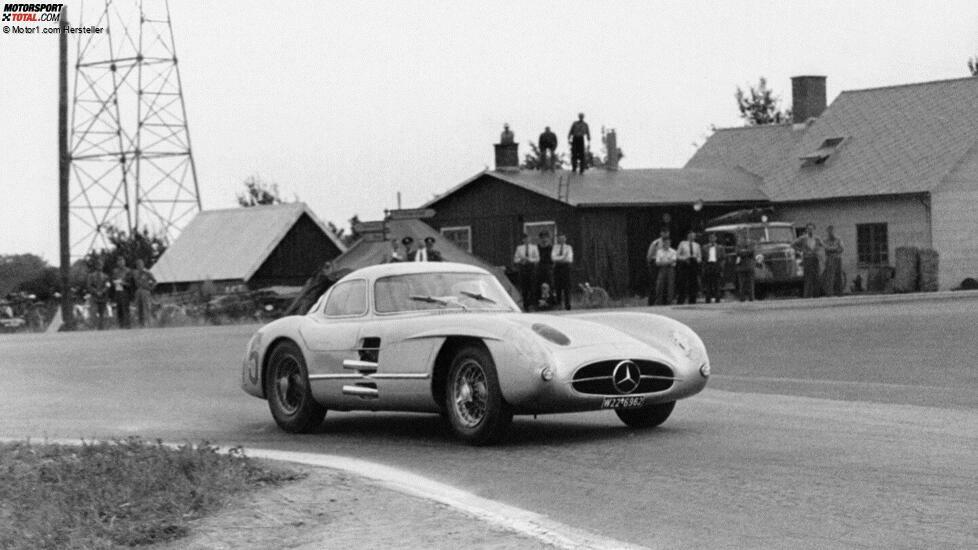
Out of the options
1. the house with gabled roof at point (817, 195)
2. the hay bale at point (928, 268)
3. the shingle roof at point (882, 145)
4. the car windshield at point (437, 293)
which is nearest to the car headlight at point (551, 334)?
the car windshield at point (437, 293)

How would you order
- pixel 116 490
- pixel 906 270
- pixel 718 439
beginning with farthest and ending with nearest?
1. pixel 906 270
2. pixel 718 439
3. pixel 116 490

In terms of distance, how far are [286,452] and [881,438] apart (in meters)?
3.95

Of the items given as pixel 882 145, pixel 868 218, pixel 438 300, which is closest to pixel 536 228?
pixel 868 218

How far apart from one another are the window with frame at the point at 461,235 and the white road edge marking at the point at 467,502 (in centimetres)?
4171

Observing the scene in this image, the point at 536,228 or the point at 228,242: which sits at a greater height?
the point at 228,242

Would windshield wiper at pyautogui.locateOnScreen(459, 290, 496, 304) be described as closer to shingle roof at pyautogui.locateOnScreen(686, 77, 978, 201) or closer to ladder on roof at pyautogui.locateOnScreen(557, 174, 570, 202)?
ladder on roof at pyautogui.locateOnScreen(557, 174, 570, 202)

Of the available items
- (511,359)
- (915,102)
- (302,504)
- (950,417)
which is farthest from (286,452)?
(915,102)

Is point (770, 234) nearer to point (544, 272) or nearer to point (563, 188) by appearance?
point (563, 188)

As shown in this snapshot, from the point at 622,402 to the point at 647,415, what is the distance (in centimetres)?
88

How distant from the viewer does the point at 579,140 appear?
48219 mm

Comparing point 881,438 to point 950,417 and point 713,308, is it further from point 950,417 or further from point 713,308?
point 713,308

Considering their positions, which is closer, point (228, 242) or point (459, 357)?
point (459, 357)

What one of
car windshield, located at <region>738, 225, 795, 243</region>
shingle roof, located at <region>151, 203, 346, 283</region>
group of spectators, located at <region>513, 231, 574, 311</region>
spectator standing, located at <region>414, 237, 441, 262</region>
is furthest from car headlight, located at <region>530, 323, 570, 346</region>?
shingle roof, located at <region>151, 203, 346, 283</region>

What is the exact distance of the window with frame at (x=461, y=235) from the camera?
177 feet
